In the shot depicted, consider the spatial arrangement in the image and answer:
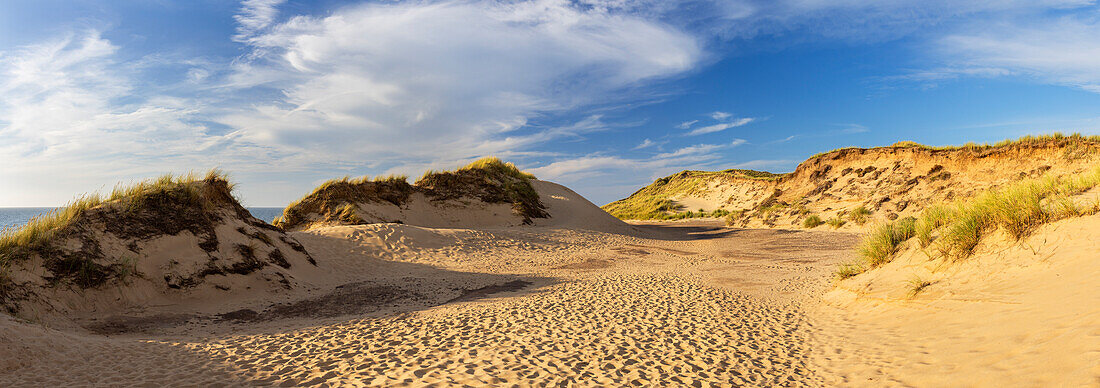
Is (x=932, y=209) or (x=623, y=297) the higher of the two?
(x=932, y=209)

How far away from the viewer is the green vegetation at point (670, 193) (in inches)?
1777

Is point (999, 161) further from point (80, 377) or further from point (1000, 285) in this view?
point (80, 377)

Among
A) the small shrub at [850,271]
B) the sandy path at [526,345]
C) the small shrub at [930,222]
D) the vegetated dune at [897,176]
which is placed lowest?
the sandy path at [526,345]

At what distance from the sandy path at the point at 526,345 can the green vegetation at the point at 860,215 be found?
44.0ft

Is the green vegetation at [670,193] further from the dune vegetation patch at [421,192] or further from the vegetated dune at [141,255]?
the vegetated dune at [141,255]

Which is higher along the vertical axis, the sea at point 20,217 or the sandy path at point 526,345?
the sea at point 20,217

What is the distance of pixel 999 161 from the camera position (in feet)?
67.3

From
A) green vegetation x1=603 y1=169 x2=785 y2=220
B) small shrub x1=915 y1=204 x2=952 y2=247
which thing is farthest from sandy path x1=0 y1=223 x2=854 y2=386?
green vegetation x1=603 y1=169 x2=785 y2=220

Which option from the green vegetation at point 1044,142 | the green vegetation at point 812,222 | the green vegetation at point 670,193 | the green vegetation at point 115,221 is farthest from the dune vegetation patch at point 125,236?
the green vegetation at point 670,193

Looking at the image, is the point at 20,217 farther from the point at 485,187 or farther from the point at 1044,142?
the point at 1044,142

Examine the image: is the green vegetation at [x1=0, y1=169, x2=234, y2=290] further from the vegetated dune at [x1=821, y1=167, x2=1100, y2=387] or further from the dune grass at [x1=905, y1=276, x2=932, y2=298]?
the dune grass at [x1=905, y1=276, x2=932, y2=298]

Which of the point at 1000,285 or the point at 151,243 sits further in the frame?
the point at 151,243

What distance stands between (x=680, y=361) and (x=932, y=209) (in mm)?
6534

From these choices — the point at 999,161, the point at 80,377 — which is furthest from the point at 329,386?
the point at 999,161
